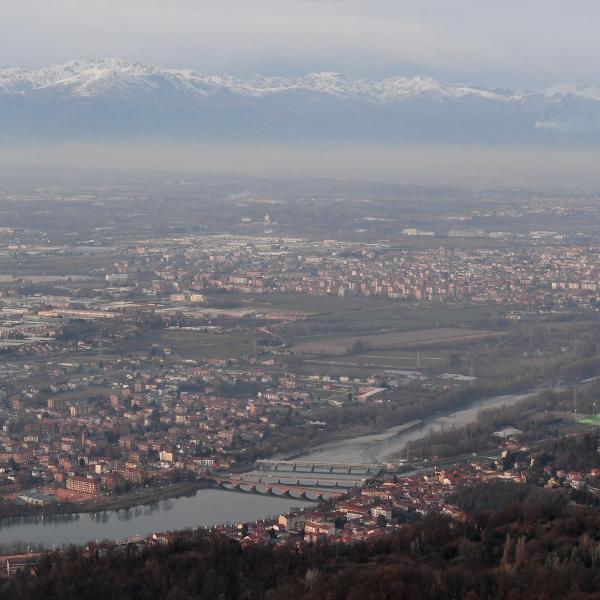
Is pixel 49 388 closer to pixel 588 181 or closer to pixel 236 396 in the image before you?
pixel 236 396

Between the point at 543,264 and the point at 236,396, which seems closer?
the point at 236,396

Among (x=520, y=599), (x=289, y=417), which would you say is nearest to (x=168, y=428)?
(x=289, y=417)

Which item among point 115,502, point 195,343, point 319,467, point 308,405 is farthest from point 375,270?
point 115,502

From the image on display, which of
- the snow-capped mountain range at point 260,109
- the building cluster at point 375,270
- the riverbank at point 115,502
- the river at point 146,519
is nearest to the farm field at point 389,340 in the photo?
the building cluster at point 375,270

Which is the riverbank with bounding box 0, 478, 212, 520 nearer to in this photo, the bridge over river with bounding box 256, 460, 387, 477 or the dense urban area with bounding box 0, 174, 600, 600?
the dense urban area with bounding box 0, 174, 600, 600

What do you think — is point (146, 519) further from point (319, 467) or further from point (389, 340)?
point (389, 340)

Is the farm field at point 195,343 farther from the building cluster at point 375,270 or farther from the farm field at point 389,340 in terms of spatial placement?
the building cluster at point 375,270
